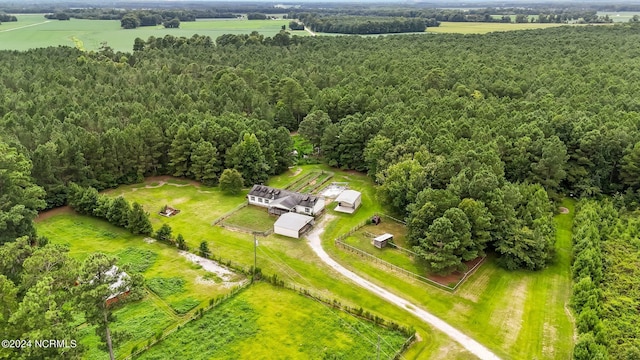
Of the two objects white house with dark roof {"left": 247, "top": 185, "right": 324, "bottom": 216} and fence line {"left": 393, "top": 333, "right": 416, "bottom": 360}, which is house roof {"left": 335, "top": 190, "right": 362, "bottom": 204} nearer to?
white house with dark roof {"left": 247, "top": 185, "right": 324, "bottom": 216}

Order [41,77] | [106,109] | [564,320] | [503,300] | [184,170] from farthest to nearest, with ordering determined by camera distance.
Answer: [41,77] → [106,109] → [184,170] → [503,300] → [564,320]

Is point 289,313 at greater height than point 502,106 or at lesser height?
lesser

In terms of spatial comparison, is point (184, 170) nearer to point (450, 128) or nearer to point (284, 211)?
point (284, 211)

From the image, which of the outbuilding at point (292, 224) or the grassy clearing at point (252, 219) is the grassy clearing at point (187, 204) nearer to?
the grassy clearing at point (252, 219)

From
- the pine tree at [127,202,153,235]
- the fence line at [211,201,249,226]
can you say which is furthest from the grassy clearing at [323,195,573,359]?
the pine tree at [127,202,153,235]

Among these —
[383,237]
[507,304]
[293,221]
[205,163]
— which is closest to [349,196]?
[293,221]

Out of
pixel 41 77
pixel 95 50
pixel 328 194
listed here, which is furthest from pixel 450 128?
pixel 95 50
